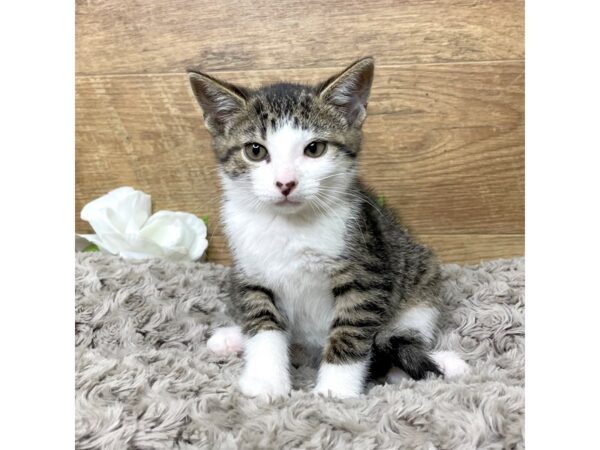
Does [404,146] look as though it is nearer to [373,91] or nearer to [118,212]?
[373,91]

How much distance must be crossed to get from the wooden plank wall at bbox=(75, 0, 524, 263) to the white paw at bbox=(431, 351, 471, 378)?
0.67m

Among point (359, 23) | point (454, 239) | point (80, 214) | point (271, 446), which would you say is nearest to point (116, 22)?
point (80, 214)

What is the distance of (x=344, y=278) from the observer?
1.26m

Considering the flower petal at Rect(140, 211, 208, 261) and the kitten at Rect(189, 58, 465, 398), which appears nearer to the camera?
the kitten at Rect(189, 58, 465, 398)

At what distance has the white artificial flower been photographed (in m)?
1.87

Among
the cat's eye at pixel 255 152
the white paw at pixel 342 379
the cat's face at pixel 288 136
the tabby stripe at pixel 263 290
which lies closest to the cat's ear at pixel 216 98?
the cat's face at pixel 288 136

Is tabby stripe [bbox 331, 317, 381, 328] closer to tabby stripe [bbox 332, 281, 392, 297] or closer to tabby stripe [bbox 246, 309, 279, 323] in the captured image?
tabby stripe [bbox 332, 281, 392, 297]

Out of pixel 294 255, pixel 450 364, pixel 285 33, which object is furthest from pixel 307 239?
pixel 285 33

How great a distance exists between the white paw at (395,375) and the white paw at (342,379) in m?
0.11

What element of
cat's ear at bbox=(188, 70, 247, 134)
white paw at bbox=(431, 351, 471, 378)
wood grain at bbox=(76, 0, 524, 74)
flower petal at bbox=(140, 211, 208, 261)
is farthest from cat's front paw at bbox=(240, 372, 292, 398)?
wood grain at bbox=(76, 0, 524, 74)

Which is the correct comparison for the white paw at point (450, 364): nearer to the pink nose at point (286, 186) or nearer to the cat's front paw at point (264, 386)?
the cat's front paw at point (264, 386)

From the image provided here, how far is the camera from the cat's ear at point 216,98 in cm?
126

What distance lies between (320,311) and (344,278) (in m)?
0.12

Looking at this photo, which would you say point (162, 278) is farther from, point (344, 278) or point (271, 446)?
point (271, 446)
